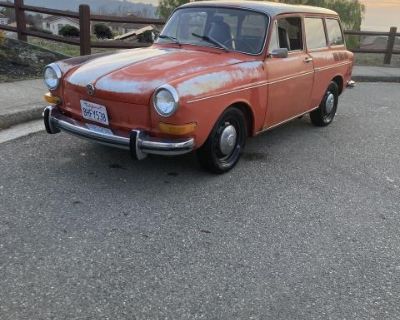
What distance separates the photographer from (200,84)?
4.02 m

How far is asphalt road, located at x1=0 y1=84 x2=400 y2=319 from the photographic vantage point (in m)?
2.70

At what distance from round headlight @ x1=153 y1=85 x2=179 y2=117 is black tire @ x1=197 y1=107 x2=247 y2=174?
597 millimetres

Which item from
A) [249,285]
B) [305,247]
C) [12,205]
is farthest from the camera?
[12,205]

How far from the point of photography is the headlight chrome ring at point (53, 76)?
14.8 ft

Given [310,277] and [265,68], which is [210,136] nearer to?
[265,68]

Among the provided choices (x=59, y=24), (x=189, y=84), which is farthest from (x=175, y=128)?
(x=59, y=24)

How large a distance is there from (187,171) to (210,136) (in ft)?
1.63

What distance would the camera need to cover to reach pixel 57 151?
16.1 ft

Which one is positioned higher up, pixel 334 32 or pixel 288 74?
pixel 334 32

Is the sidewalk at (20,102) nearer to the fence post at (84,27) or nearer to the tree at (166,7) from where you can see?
the fence post at (84,27)

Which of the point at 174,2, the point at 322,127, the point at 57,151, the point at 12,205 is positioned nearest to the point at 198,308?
the point at 12,205

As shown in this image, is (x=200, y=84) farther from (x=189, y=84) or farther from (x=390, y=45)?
(x=390, y=45)

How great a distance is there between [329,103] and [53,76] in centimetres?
393

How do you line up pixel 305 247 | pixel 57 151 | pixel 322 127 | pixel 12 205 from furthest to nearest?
pixel 322 127 → pixel 57 151 → pixel 12 205 → pixel 305 247
